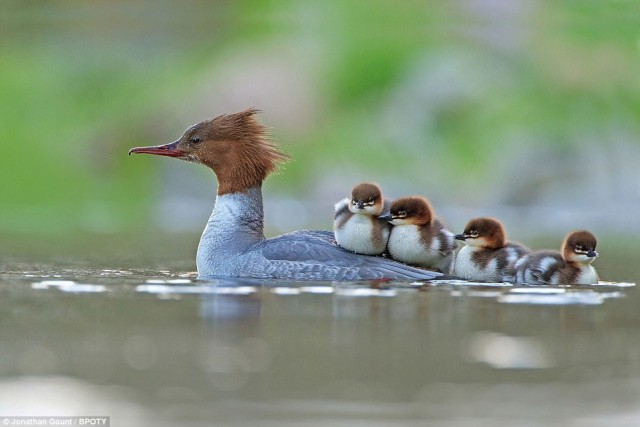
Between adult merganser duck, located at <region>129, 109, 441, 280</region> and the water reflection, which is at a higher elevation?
adult merganser duck, located at <region>129, 109, 441, 280</region>

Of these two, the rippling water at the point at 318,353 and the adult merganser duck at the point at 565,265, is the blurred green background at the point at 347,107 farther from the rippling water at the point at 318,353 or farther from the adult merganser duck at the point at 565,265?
the rippling water at the point at 318,353

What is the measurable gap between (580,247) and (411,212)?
116 centimetres

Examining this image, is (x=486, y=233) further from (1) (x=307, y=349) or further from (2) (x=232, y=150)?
(1) (x=307, y=349)

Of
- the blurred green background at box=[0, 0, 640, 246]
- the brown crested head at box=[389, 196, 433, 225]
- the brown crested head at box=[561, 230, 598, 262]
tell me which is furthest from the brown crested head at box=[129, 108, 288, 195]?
the blurred green background at box=[0, 0, 640, 246]

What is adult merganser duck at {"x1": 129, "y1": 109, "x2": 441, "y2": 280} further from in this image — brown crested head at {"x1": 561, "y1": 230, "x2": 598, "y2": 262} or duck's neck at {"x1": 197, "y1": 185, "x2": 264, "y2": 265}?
brown crested head at {"x1": 561, "y1": 230, "x2": 598, "y2": 262}

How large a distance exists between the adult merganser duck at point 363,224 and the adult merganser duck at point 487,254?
538mm

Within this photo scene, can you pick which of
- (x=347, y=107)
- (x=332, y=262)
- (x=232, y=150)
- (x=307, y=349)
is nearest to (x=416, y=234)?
(x=332, y=262)

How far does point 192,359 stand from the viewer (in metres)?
6.66

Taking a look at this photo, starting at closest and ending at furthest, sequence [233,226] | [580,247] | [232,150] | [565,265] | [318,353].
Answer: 1. [318,353]
2. [580,247]
3. [565,265]
4. [233,226]
5. [232,150]

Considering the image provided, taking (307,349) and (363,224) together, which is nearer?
(307,349)

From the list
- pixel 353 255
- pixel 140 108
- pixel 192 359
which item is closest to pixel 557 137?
pixel 140 108

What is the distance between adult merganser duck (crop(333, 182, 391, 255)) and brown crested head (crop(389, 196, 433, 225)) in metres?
0.11

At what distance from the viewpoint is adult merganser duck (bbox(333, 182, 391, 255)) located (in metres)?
9.84

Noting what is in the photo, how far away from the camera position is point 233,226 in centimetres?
1037
